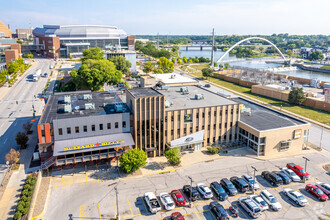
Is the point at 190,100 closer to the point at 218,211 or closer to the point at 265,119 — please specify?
the point at 265,119

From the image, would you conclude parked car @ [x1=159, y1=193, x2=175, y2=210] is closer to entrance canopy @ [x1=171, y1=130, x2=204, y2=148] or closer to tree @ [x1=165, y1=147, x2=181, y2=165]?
tree @ [x1=165, y1=147, x2=181, y2=165]

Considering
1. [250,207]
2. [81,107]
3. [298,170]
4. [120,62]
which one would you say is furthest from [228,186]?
[120,62]

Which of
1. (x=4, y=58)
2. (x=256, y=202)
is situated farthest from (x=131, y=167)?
(x=4, y=58)

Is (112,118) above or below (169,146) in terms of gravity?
above

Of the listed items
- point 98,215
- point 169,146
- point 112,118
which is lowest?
point 98,215

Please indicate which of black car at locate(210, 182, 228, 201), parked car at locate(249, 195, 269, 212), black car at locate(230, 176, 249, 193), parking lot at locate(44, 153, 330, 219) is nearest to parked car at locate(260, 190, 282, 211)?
parking lot at locate(44, 153, 330, 219)

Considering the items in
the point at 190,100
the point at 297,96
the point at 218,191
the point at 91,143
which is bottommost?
the point at 218,191

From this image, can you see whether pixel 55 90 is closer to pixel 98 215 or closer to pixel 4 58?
pixel 4 58
